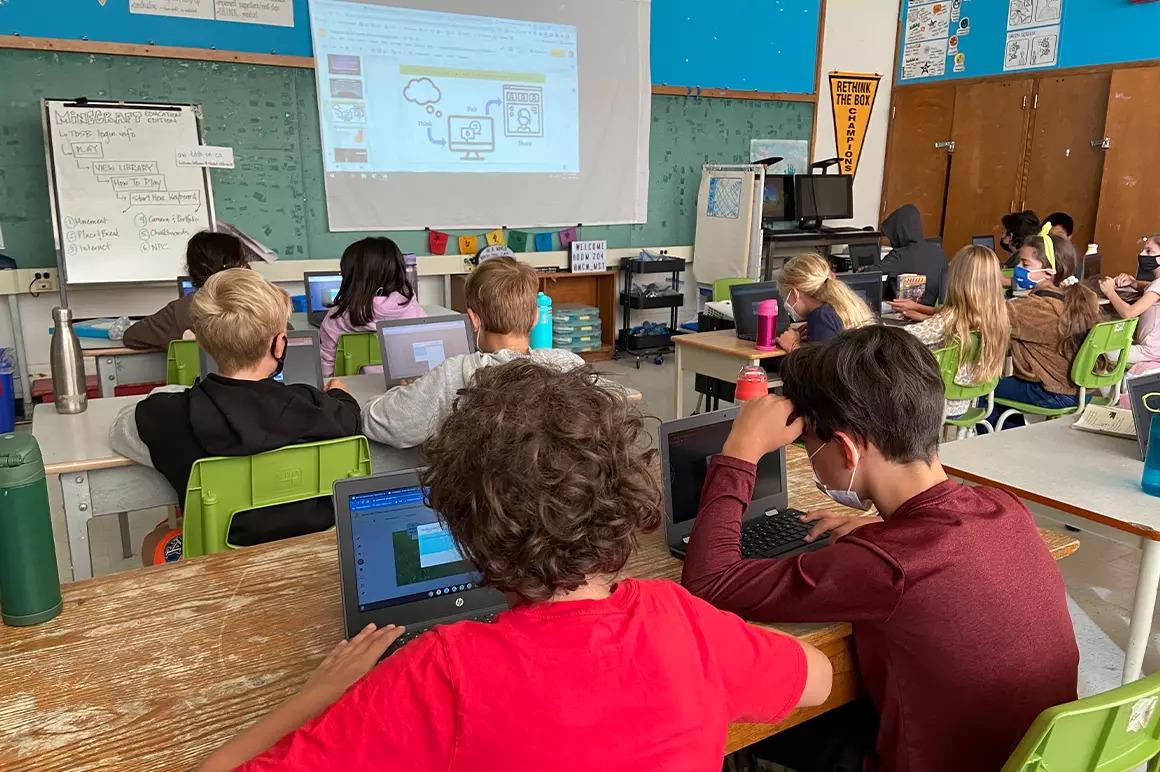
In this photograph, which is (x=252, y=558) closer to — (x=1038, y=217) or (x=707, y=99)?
(x=707, y=99)

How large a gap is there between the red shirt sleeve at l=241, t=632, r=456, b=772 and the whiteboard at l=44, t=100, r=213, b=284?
487 cm

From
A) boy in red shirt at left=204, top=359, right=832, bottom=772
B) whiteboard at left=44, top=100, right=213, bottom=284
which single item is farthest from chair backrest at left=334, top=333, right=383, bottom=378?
boy in red shirt at left=204, top=359, right=832, bottom=772

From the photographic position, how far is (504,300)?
234cm

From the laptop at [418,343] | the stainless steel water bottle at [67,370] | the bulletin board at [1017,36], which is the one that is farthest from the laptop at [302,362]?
the bulletin board at [1017,36]

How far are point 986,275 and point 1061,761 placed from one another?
2894 mm

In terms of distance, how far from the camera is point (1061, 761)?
3.26ft

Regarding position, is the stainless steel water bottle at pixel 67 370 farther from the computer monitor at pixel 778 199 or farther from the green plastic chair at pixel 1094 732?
the computer monitor at pixel 778 199

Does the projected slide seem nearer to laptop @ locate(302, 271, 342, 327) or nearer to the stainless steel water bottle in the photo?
laptop @ locate(302, 271, 342, 327)

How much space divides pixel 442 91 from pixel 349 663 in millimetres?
5529

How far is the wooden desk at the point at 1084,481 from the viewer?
1.81m

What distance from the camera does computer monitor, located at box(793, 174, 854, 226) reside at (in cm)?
721

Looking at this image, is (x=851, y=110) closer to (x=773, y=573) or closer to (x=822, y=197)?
(x=822, y=197)

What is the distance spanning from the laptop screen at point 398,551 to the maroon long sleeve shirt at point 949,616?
484mm

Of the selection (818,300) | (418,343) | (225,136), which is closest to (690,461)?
(418,343)
